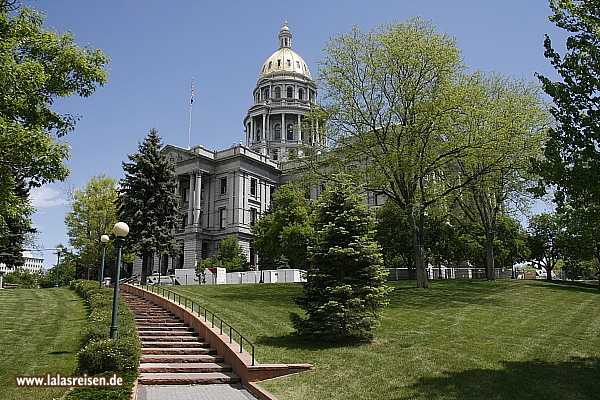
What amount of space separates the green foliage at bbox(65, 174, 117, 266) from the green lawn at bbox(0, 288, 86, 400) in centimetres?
2275

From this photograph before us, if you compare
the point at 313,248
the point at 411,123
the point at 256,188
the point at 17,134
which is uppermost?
the point at 256,188

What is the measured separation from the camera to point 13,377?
1243 centimetres

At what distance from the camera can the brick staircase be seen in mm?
14461

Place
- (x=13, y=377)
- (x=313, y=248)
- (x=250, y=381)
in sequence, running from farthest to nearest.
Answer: (x=313, y=248), (x=250, y=381), (x=13, y=377)

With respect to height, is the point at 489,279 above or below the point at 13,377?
above

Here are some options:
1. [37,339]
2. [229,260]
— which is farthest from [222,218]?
[37,339]

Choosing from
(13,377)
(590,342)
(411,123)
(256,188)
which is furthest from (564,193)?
(256,188)

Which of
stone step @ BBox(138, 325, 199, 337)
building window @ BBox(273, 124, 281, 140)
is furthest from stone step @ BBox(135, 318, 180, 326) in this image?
building window @ BBox(273, 124, 281, 140)

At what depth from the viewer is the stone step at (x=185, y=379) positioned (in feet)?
46.4

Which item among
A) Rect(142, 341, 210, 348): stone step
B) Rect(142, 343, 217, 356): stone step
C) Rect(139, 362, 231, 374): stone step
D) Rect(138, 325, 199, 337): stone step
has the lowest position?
Rect(139, 362, 231, 374): stone step

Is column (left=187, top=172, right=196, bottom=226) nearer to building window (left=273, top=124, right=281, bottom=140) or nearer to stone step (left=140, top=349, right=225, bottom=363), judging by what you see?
building window (left=273, top=124, right=281, bottom=140)

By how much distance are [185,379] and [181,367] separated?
946 mm

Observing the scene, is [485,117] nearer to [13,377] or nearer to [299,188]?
[299,188]

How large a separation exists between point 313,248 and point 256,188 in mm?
60887
